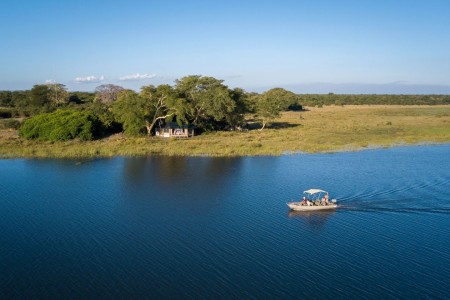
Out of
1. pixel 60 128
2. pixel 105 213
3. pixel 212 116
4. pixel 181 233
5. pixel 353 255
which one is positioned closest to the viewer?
pixel 353 255

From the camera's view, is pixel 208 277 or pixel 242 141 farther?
pixel 242 141

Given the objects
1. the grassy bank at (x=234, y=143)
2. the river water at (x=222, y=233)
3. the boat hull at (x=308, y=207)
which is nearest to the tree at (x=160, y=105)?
the grassy bank at (x=234, y=143)

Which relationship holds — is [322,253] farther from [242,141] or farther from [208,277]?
[242,141]

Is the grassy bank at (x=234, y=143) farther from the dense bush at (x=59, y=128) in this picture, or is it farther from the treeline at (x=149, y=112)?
the treeline at (x=149, y=112)

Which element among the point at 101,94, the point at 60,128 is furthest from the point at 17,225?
the point at 101,94

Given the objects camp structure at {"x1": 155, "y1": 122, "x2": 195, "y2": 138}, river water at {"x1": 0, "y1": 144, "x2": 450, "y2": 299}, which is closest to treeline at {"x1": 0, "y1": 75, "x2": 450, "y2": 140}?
camp structure at {"x1": 155, "y1": 122, "x2": 195, "y2": 138}

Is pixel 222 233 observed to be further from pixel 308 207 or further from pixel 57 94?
pixel 57 94
